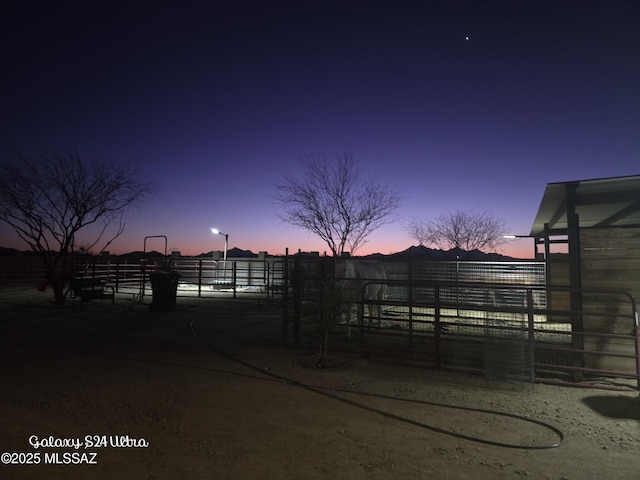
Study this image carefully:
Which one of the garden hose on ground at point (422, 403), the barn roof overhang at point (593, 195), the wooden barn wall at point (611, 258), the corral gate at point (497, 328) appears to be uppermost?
the barn roof overhang at point (593, 195)

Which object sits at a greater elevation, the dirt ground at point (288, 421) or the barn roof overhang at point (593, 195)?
the barn roof overhang at point (593, 195)

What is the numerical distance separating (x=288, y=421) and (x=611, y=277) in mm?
5822

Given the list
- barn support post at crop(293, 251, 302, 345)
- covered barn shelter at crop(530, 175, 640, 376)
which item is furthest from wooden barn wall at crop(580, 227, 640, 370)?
barn support post at crop(293, 251, 302, 345)

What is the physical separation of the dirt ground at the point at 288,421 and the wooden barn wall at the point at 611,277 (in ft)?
3.07

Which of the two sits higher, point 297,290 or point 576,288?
point 576,288

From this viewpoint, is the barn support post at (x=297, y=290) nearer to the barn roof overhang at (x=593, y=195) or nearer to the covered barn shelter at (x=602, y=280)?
the covered barn shelter at (x=602, y=280)

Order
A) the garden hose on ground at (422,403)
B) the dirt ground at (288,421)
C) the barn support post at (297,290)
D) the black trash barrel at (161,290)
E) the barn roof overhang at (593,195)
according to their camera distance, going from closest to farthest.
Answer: the dirt ground at (288,421) → the garden hose on ground at (422,403) → the barn roof overhang at (593,195) → the barn support post at (297,290) → the black trash barrel at (161,290)

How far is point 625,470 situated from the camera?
3479 mm

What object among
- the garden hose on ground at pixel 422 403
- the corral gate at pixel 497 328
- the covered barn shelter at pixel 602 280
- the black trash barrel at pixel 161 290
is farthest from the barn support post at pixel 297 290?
the black trash barrel at pixel 161 290

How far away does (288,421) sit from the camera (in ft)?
14.9

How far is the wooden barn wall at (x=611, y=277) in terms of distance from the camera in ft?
20.4

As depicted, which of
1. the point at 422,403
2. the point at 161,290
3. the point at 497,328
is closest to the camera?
the point at 422,403

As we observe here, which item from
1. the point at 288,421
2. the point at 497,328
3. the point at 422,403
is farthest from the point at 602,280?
the point at 288,421

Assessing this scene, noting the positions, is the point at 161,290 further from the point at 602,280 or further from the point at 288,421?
the point at 602,280
